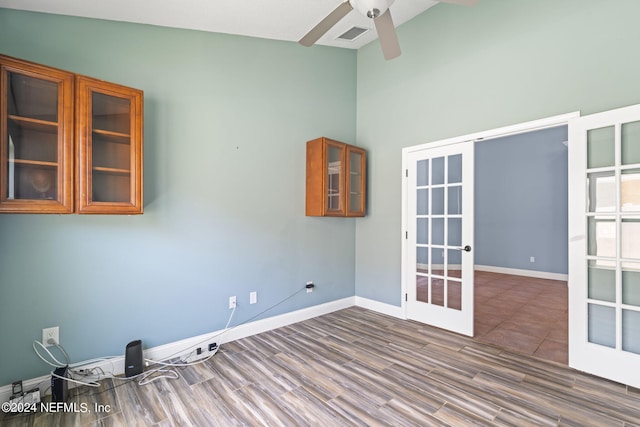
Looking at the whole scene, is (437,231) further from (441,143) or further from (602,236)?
(602,236)

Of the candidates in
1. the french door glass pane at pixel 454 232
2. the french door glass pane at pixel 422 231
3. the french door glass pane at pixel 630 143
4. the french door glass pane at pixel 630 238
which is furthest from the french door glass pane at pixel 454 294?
the french door glass pane at pixel 630 143

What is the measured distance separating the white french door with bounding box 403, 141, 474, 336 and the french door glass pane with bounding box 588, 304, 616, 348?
0.95 meters

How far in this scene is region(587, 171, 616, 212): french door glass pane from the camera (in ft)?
7.64

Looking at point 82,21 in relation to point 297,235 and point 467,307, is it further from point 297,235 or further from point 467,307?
point 467,307

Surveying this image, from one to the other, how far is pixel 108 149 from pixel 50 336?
139 cm

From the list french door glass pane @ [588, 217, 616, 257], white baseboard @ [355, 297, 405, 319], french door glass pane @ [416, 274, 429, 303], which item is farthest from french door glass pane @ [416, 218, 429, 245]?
french door glass pane @ [588, 217, 616, 257]

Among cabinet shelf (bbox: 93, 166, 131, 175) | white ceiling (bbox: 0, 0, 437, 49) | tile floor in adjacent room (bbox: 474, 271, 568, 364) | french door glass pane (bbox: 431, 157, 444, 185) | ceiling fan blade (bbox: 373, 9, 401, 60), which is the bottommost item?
tile floor in adjacent room (bbox: 474, 271, 568, 364)

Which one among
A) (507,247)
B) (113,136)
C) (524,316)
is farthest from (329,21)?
(507,247)

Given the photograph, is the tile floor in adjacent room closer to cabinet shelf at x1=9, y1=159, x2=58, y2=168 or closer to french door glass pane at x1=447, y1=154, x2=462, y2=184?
french door glass pane at x1=447, y1=154, x2=462, y2=184

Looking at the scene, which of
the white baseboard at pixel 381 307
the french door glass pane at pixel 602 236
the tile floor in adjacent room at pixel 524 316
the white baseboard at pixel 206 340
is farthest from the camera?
the white baseboard at pixel 381 307

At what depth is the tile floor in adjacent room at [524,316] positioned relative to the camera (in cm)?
298

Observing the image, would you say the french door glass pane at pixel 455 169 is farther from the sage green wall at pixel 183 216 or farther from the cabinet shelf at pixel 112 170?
the cabinet shelf at pixel 112 170

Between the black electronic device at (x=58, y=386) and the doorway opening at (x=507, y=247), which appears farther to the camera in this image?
the doorway opening at (x=507, y=247)

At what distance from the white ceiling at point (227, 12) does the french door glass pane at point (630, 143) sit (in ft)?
7.35
